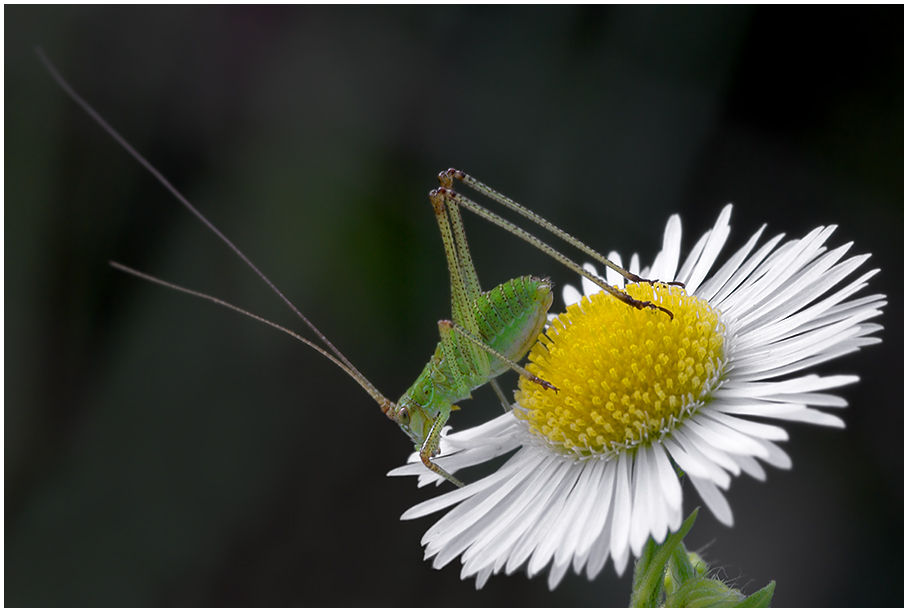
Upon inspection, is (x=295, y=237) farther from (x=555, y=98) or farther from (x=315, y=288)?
(x=555, y=98)

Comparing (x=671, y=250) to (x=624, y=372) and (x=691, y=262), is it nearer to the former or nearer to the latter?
(x=691, y=262)

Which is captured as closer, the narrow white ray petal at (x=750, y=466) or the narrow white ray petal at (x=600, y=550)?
the narrow white ray petal at (x=750, y=466)

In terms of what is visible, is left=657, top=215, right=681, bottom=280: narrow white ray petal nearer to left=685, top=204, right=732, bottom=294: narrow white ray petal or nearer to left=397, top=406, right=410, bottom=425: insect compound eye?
left=685, top=204, right=732, bottom=294: narrow white ray petal

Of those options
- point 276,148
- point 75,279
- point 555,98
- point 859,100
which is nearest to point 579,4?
point 555,98

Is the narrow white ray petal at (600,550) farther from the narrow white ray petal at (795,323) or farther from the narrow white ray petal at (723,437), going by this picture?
the narrow white ray petal at (795,323)

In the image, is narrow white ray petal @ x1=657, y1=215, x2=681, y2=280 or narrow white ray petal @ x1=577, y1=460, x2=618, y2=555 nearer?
narrow white ray petal @ x1=577, y1=460, x2=618, y2=555

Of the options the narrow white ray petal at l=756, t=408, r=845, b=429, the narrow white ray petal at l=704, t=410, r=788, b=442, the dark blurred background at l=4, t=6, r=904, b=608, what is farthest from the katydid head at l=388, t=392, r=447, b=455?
the dark blurred background at l=4, t=6, r=904, b=608

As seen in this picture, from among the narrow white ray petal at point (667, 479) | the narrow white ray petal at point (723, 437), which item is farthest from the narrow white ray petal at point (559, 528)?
the narrow white ray petal at point (723, 437)
